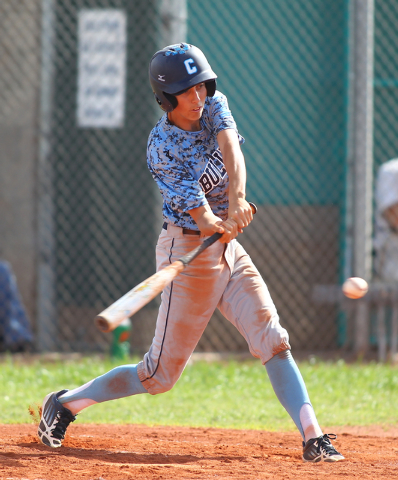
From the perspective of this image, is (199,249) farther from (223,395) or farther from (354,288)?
(223,395)

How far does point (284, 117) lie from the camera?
7.18 m

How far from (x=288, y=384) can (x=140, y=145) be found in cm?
Answer: 417

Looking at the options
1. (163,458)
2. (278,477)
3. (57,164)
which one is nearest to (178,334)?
(163,458)

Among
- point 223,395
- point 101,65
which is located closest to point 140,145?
point 101,65

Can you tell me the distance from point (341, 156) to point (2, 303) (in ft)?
11.9

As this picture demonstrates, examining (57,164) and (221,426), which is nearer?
(221,426)

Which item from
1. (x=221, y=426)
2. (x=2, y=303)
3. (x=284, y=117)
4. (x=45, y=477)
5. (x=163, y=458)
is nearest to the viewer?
(x=45, y=477)

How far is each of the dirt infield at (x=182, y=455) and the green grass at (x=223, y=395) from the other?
1.06 ft

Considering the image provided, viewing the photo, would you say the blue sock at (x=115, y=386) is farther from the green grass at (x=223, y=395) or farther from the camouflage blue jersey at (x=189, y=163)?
the camouflage blue jersey at (x=189, y=163)

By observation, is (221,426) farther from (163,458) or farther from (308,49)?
(308,49)

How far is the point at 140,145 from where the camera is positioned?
702cm

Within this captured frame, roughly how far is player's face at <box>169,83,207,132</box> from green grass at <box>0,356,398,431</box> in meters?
1.81

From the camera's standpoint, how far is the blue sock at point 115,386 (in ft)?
11.6

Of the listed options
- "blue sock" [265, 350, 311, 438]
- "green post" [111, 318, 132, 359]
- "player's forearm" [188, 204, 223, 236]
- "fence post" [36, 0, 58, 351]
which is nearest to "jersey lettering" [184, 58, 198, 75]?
"player's forearm" [188, 204, 223, 236]
